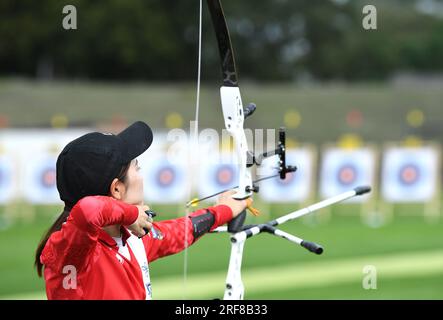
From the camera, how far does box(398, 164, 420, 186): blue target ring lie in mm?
13328

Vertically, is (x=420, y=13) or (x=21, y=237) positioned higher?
(x=420, y=13)

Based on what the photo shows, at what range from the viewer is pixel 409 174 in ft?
44.0

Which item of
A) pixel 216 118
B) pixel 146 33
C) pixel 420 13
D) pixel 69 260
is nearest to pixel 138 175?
pixel 69 260

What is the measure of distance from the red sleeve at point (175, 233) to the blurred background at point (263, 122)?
5.7 inches

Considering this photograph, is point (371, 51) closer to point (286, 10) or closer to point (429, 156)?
point (286, 10)

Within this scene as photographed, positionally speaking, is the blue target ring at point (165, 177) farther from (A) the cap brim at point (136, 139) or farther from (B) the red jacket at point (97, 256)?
(A) the cap brim at point (136, 139)

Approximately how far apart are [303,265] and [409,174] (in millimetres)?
5606

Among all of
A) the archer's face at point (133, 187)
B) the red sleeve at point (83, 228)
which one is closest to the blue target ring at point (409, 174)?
the archer's face at point (133, 187)

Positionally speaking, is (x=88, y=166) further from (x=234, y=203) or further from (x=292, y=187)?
(x=292, y=187)

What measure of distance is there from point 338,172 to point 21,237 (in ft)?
16.5

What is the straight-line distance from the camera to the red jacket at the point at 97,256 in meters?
2.21

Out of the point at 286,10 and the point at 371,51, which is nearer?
the point at 286,10

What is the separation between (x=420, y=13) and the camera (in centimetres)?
6234

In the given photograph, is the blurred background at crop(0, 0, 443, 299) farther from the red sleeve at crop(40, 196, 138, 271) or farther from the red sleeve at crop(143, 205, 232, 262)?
the red sleeve at crop(40, 196, 138, 271)
